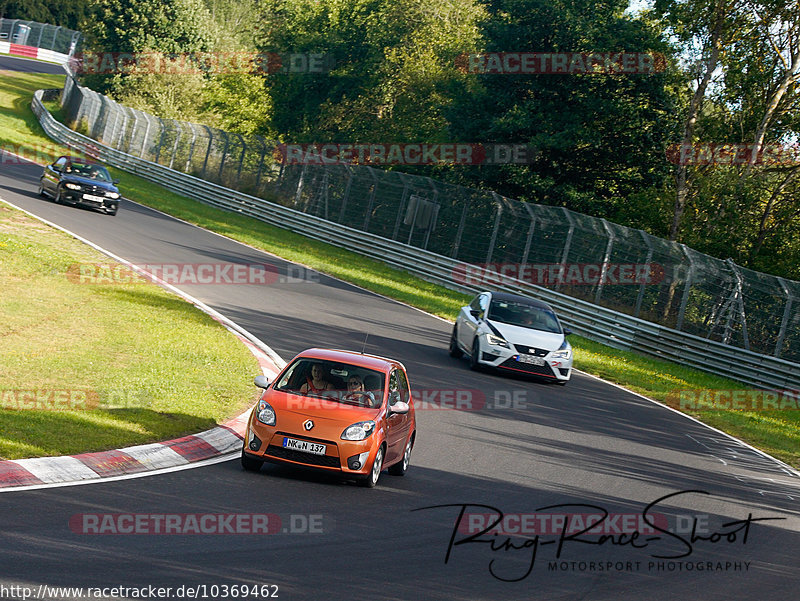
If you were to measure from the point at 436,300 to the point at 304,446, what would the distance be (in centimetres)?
1914

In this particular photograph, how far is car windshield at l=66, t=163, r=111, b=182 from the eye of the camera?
103ft

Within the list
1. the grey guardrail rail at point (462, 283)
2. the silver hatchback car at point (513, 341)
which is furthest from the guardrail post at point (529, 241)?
the silver hatchback car at point (513, 341)

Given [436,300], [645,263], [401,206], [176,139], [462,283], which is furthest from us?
[176,139]

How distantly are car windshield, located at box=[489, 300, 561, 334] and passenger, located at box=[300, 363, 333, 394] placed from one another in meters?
9.04

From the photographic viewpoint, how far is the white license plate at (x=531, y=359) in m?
18.8

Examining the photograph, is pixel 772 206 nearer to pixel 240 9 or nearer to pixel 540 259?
pixel 540 259

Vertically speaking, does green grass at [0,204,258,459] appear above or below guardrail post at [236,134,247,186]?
below

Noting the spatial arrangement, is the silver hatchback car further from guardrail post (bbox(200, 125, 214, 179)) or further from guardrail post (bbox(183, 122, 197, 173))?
guardrail post (bbox(183, 122, 197, 173))

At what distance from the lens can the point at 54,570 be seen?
250 inches

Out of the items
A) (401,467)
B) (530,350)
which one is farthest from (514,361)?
(401,467)

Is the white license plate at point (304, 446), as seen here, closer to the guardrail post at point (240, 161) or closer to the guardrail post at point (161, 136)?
the guardrail post at point (240, 161)

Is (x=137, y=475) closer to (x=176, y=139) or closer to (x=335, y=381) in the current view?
(x=335, y=381)

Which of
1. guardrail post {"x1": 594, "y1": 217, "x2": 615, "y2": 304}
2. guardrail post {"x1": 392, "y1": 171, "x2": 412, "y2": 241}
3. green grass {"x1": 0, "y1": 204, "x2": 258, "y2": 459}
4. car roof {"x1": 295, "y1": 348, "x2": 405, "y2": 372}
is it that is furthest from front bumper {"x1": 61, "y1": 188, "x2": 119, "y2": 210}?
car roof {"x1": 295, "y1": 348, "x2": 405, "y2": 372}

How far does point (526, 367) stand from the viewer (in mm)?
18859
